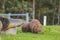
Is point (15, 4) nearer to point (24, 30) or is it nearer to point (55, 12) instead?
point (55, 12)

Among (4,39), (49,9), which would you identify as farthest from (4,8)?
(4,39)

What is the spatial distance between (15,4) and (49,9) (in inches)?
224

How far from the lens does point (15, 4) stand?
26.3 m

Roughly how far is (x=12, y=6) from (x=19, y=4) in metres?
0.92

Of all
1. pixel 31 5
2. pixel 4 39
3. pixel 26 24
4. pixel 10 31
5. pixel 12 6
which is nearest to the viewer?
pixel 4 39

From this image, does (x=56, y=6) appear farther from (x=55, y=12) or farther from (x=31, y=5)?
(x=31, y=5)

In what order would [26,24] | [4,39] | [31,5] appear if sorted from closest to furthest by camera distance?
[4,39] < [26,24] < [31,5]

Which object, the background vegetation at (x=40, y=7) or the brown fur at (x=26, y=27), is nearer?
the brown fur at (x=26, y=27)

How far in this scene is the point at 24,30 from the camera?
10133mm

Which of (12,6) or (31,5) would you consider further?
(31,5)

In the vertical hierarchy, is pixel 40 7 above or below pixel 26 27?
above

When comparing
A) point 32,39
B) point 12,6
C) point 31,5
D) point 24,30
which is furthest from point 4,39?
point 31,5

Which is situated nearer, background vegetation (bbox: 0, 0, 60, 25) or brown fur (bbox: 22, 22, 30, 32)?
brown fur (bbox: 22, 22, 30, 32)

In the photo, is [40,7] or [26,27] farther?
[40,7]
